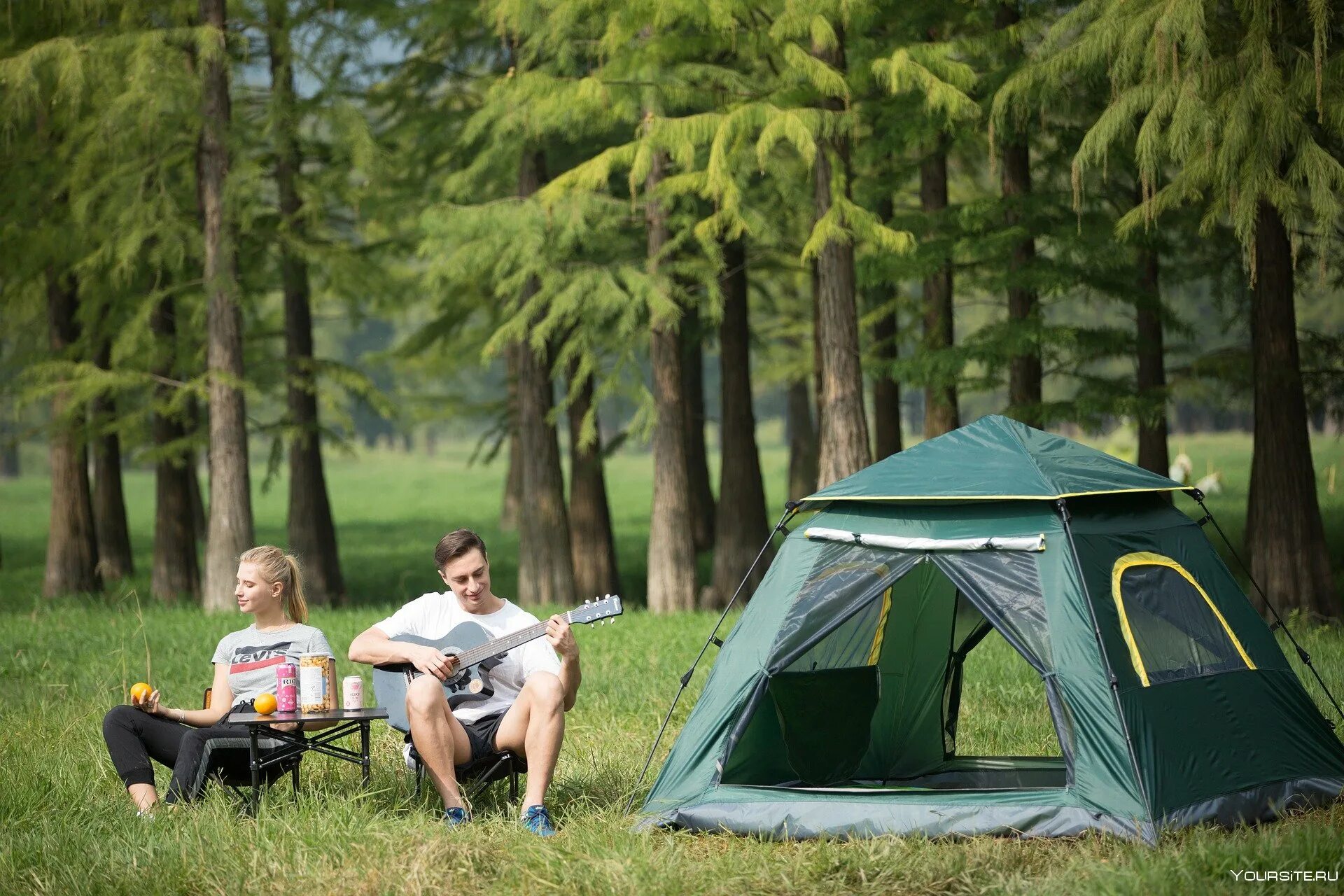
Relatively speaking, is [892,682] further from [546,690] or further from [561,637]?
[561,637]

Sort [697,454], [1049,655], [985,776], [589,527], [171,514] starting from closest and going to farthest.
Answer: [1049,655]
[985,776]
[589,527]
[171,514]
[697,454]

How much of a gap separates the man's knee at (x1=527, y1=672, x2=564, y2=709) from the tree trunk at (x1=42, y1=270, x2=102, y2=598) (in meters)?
13.8

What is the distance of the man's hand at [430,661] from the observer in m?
5.70

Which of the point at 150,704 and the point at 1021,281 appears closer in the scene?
the point at 150,704

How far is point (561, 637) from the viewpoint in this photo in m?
5.61

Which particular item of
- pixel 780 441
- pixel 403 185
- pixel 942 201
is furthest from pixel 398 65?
pixel 780 441

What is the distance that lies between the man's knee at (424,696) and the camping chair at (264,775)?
586 mm

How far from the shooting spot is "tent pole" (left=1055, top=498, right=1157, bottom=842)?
5492 millimetres

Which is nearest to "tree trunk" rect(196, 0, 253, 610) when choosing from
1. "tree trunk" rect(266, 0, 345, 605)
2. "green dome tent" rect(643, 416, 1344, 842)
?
"tree trunk" rect(266, 0, 345, 605)

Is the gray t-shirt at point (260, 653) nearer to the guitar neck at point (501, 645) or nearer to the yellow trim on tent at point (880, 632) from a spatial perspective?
the guitar neck at point (501, 645)

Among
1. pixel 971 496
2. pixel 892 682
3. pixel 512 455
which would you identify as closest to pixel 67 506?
pixel 512 455

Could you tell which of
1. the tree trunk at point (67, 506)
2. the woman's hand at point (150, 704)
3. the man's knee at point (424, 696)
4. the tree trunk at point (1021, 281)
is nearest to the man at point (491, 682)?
the man's knee at point (424, 696)

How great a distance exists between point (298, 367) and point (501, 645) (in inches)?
461

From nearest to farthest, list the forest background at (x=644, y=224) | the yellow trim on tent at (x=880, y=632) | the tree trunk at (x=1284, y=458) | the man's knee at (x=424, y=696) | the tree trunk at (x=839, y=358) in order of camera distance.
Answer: the man's knee at (x=424, y=696) < the yellow trim on tent at (x=880, y=632) < the forest background at (x=644, y=224) < the tree trunk at (x=1284, y=458) < the tree trunk at (x=839, y=358)
